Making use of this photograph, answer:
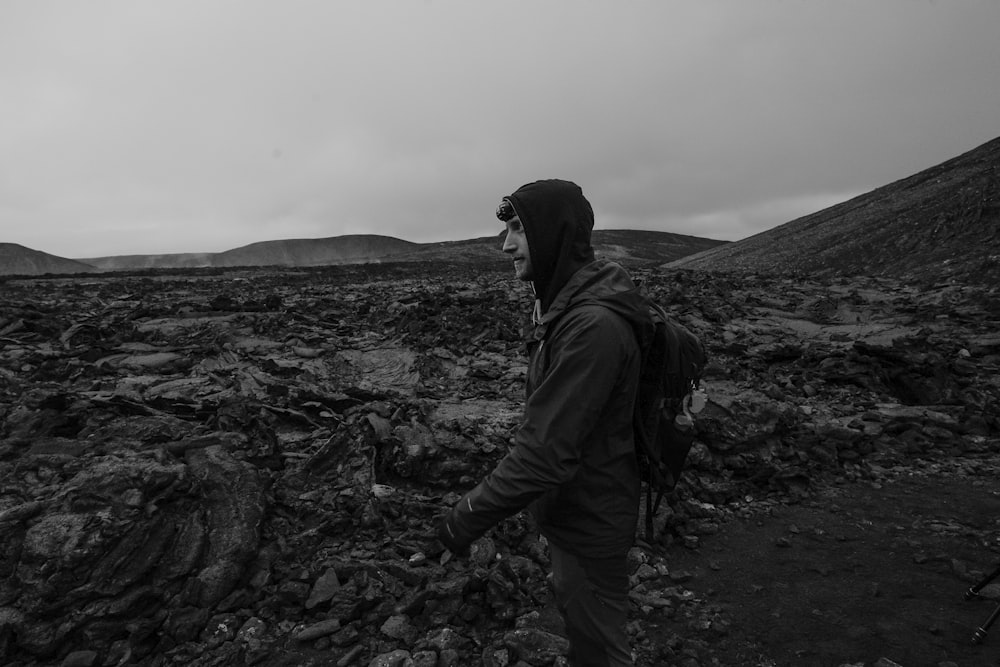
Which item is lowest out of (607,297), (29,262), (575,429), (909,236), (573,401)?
(575,429)

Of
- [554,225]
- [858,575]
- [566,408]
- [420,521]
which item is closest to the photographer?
[566,408]

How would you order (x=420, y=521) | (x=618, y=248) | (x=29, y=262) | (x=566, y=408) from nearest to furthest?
(x=566, y=408) → (x=420, y=521) → (x=29, y=262) → (x=618, y=248)

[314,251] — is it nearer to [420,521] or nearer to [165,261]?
[165,261]

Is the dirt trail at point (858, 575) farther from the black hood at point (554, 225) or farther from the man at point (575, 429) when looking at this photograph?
the black hood at point (554, 225)

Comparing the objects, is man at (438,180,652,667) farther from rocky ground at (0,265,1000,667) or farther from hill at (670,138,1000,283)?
hill at (670,138,1000,283)

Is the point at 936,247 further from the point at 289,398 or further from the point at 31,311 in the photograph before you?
the point at 31,311

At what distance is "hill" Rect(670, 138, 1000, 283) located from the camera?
62.8ft

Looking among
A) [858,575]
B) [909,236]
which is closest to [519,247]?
[858,575]

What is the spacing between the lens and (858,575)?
4293mm

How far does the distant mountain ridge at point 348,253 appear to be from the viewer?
60.1 meters

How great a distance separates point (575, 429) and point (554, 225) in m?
0.92

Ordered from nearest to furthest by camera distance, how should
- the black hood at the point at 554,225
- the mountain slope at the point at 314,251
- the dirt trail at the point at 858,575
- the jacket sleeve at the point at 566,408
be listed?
the jacket sleeve at the point at 566,408 < the black hood at the point at 554,225 < the dirt trail at the point at 858,575 < the mountain slope at the point at 314,251

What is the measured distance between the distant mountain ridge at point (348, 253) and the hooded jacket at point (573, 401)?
54.6 metres

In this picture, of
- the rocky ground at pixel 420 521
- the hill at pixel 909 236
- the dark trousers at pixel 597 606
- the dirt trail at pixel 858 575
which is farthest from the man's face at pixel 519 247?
the hill at pixel 909 236
